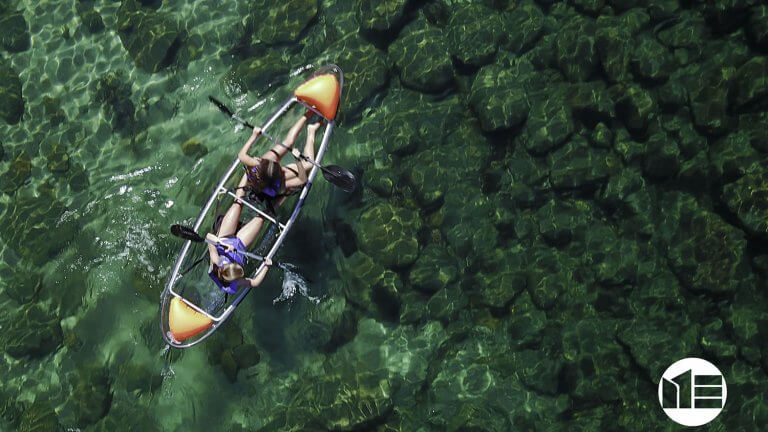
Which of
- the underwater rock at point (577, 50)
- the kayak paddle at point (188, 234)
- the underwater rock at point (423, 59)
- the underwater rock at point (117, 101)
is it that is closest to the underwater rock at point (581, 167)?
the underwater rock at point (577, 50)

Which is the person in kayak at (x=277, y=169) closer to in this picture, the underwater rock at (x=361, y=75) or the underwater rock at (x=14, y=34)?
the underwater rock at (x=361, y=75)

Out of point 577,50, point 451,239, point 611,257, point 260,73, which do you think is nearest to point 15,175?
point 260,73

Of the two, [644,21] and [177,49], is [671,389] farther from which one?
[177,49]

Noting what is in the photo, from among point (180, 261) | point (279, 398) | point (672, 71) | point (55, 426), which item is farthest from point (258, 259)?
point (672, 71)

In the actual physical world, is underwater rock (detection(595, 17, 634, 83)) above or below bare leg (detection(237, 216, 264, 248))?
above

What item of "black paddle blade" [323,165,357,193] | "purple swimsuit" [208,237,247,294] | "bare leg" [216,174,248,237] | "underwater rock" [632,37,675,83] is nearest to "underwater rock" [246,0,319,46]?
"black paddle blade" [323,165,357,193]

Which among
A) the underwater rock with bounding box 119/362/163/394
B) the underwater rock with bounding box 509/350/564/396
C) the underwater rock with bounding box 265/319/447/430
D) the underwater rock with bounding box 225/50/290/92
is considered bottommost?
the underwater rock with bounding box 119/362/163/394

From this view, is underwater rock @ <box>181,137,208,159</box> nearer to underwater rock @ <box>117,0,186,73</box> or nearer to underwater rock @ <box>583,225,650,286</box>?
underwater rock @ <box>117,0,186,73</box>
